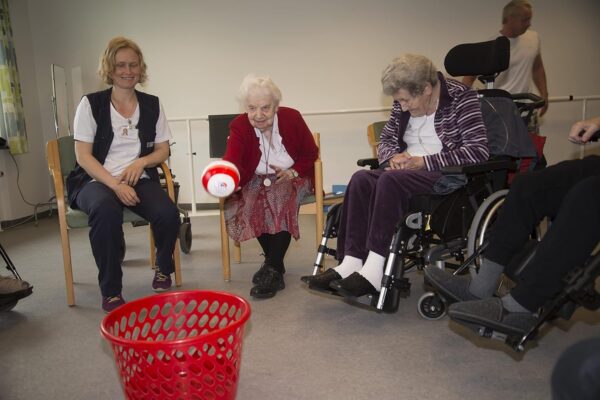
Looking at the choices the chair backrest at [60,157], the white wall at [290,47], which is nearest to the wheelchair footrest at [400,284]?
the chair backrest at [60,157]

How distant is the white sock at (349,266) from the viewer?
5.76ft

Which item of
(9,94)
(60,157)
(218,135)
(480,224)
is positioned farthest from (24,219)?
(480,224)

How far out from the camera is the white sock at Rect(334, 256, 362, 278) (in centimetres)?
175

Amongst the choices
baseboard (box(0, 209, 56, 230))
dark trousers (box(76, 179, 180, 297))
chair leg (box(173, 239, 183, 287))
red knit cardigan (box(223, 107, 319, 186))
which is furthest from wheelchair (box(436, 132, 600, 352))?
baseboard (box(0, 209, 56, 230))

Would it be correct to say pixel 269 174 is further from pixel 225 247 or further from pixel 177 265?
pixel 177 265

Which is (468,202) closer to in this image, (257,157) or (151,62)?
(257,157)

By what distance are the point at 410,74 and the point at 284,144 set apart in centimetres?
74

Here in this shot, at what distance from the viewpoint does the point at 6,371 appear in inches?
58.1

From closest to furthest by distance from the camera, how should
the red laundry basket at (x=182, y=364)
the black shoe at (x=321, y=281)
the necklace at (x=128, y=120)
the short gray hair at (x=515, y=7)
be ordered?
the red laundry basket at (x=182, y=364), the black shoe at (x=321, y=281), the necklace at (x=128, y=120), the short gray hair at (x=515, y=7)

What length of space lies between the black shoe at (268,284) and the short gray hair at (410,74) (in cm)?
100

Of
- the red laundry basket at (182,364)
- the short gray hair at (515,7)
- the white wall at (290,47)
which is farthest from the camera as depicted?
the white wall at (290,47)

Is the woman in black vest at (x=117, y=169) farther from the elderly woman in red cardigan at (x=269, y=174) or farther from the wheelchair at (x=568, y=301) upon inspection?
the wheelchair at (x=568, y=301)

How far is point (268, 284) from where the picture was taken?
2104 mm

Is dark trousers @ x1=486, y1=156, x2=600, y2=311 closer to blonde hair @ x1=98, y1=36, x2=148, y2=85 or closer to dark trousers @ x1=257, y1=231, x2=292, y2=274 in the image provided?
dark trousers @ x1=257, y1=231, x2=292, y2=274
